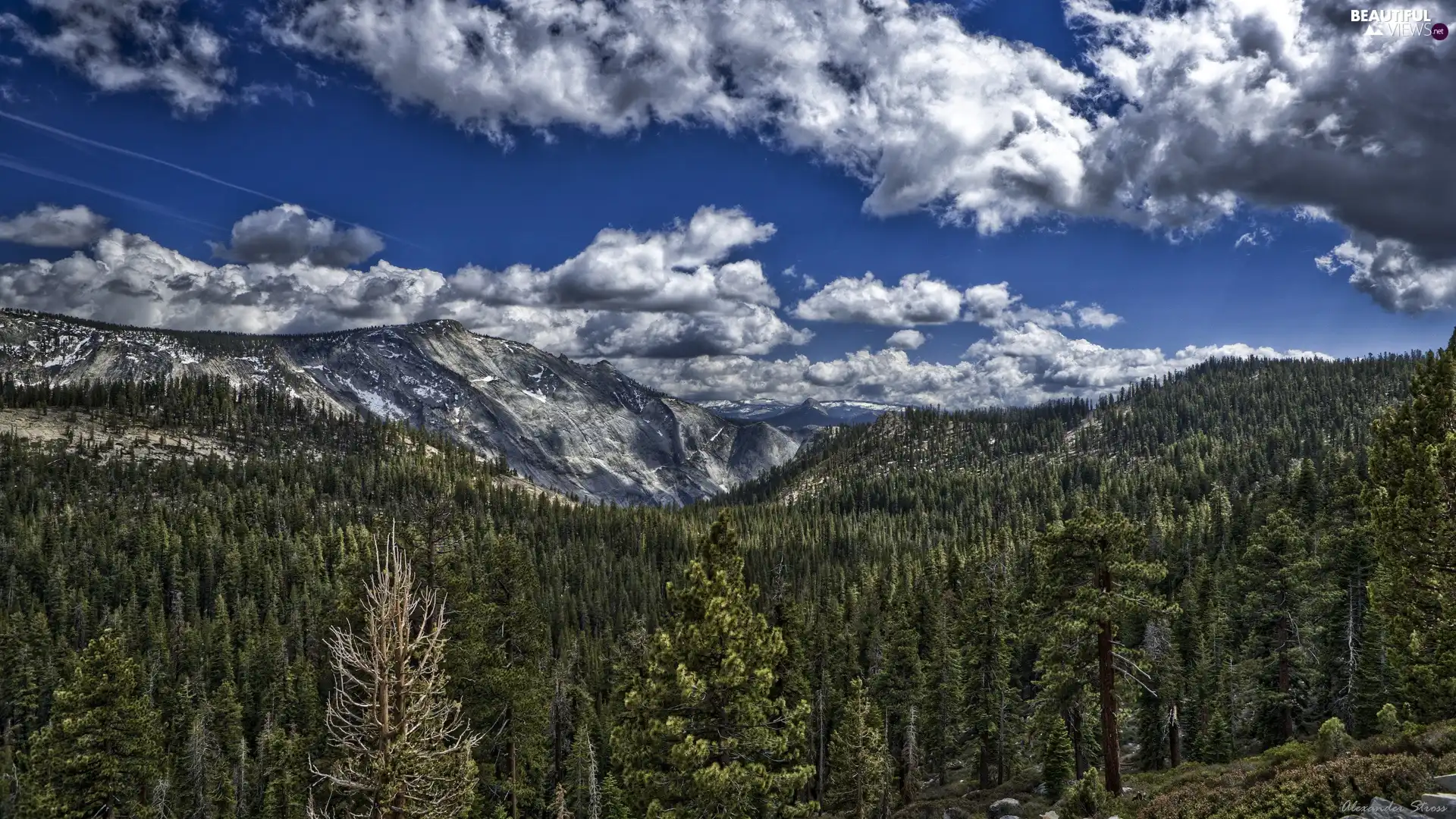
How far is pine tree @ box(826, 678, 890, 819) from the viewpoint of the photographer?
3934 centimetres

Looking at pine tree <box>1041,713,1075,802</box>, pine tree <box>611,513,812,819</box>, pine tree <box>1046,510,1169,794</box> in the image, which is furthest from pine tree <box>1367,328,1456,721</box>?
pine tree <box>1041,713,1075,802</box>

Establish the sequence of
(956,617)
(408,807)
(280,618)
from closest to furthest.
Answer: (408,807), (956,617), (280,618)

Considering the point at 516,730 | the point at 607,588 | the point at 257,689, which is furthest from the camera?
the point at 607,588

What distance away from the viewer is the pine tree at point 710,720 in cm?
1936

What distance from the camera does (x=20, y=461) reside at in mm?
181125

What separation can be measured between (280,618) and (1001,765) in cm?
11434

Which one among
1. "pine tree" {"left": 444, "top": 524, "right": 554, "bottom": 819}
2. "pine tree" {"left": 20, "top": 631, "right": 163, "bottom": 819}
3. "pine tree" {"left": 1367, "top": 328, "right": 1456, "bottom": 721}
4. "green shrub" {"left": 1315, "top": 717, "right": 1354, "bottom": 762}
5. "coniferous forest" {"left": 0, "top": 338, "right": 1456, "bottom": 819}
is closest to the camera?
"pine tree" {"left": 1367, "top": 328, "right": 1456, "bottom": 721}

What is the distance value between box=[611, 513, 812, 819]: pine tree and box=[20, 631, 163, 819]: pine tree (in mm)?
25874

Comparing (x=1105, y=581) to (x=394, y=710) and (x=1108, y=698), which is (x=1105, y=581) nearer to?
(x=1108, y=698)

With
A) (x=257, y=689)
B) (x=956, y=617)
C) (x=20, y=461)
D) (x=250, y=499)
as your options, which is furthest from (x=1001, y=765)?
(x=20, y=461)

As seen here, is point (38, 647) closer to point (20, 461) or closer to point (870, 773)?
point (870, 773)

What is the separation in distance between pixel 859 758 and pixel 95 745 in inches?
1421

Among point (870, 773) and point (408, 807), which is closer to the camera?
point (408, 807)

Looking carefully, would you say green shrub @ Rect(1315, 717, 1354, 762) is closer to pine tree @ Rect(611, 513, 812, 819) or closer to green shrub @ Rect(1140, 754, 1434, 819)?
Answer: green shrub @ Rect(1140, 754, 1434, 819)
